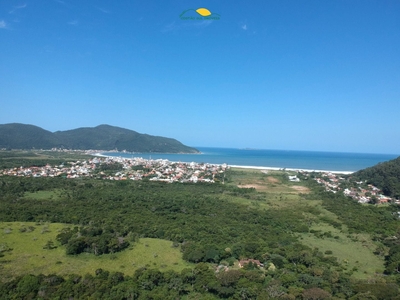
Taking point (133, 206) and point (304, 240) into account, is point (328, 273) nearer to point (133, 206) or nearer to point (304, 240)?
point (304, 240)

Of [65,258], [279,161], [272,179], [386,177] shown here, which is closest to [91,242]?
[65,258]

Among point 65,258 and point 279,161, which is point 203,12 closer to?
point 65,258

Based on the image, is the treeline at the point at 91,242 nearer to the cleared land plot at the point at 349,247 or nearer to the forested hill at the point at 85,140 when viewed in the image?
the cleared land plot at the point at 349,247

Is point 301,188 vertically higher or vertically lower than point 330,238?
higher

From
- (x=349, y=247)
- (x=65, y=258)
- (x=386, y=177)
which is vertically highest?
(x=386, y=177)

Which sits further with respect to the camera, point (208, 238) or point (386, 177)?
point (386, 177)

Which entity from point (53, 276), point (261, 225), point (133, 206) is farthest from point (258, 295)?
point (133, 206)

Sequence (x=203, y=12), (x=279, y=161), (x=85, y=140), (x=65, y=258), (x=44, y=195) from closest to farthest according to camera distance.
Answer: (x=203, y=12)
(x=65, y=258)
(x=44, y=195)
(x=279, y=161)
(x=85, y=140)
